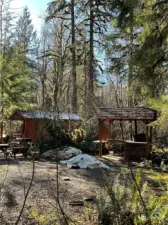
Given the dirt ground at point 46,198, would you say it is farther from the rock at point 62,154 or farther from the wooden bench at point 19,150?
the rock at point 62,154

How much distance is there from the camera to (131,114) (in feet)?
34.5

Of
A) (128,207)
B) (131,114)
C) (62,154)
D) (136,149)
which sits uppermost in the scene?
(131,114)

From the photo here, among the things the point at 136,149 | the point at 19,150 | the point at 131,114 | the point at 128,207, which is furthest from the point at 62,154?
the point at 128,207

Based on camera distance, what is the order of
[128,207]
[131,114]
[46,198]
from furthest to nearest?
[131,114] < [46,198] < [128,207]

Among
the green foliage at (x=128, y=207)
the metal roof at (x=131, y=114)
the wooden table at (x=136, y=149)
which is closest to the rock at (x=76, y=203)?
the green foliage at (x=128, y=207)

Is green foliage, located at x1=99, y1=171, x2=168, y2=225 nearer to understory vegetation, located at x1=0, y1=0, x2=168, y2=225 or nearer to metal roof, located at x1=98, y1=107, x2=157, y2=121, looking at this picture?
understory vegetation, located at x1=0, y1=0, x2=168, y2=225

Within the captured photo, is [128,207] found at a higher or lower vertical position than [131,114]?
lower

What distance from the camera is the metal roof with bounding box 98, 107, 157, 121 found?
9906mm

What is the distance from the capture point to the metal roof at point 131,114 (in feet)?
32.5

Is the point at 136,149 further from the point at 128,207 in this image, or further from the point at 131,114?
the point at 128,207

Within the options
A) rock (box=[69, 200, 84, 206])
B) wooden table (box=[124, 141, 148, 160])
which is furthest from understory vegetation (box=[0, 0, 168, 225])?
wooden table (box=[124, 141, 148, 160])

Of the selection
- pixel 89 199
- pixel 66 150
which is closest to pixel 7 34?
pixel 66 150

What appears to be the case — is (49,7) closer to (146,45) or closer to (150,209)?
(146,45)

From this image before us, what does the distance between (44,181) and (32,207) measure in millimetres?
1841
